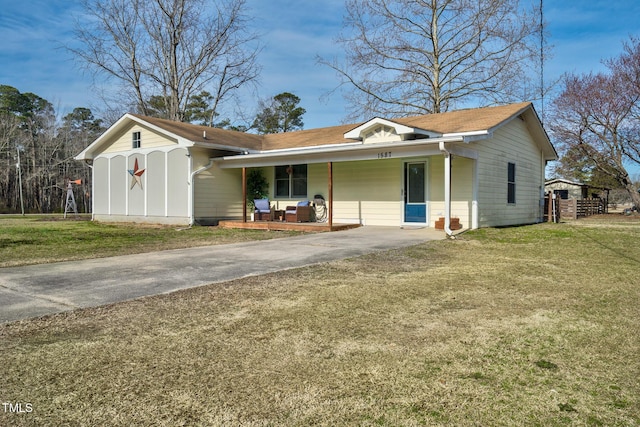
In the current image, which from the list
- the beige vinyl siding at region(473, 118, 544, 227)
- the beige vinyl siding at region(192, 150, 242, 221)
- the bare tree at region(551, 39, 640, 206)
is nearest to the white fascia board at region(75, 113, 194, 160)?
the beige vinyl siding at region(192, 150, 242, 221)

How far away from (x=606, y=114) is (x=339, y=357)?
30.6 meters

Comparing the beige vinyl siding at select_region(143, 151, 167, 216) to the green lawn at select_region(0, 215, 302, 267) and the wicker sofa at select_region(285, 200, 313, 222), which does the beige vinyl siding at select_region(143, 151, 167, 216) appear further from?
the wicker sofa at select_region(285, 200, 313, 222)

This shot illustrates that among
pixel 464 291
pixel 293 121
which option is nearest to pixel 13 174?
pixel 293 121

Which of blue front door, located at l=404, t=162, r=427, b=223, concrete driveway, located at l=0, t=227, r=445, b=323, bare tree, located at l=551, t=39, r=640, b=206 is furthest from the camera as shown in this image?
bare tree, located at l=551, t=39, r=640, b=206

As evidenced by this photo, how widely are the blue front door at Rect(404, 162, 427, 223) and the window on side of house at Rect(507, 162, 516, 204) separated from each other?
3.43 metres

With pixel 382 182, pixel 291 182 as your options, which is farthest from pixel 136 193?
pixel 382 182

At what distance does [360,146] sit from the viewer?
12.4 metres

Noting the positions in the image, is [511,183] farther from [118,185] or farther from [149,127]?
[118,185]

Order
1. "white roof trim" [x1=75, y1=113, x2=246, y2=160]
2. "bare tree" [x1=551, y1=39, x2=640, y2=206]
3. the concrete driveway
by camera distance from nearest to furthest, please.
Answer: the concrete driveway, "white roof trim" [x1=75, y1=113, x2=246, y2=160], "bare tree" [x1=551, y1=39, x2=640, y2=206]

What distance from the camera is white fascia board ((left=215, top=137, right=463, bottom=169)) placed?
11.4 m

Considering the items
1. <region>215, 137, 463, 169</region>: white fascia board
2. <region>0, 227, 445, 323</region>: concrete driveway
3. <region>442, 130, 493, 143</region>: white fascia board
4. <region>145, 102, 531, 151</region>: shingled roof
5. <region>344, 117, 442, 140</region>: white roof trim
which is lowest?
<region>0, 227, 445, 323</region>: concrete driveway

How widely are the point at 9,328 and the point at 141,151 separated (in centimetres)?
1445

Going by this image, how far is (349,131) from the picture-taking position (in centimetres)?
1387

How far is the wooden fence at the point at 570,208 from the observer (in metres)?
17.7
